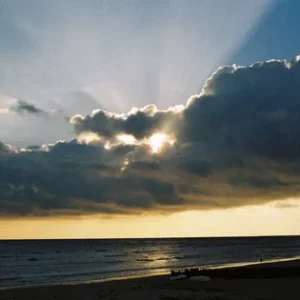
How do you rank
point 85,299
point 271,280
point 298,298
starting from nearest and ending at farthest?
point 298,298 → point 85,299 → point 271,280

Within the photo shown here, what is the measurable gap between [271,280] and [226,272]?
26.4 ft

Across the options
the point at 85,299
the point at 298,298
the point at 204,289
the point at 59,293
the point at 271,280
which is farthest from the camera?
the point at 271,280

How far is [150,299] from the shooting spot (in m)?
28.7

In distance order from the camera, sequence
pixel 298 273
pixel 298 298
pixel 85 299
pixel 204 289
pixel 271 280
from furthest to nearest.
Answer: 1. pixel 298 273
2. pixel 271 280
3. pixel 204 289
4. pixel 85 299
5. pixel 298 298

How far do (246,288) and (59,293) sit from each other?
14.7 meters

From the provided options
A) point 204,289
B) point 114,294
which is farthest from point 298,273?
point 114,294

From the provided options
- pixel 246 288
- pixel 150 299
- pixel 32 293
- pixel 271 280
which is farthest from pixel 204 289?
pixel 32 293

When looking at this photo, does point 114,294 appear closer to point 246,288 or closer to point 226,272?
point 246,288

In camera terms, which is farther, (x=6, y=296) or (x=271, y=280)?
(x=271, y=280)

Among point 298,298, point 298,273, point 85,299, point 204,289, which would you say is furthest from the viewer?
point 298,273

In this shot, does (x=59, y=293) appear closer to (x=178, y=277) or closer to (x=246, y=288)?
(x=178, y=277)

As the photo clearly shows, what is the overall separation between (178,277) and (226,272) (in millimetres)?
7084

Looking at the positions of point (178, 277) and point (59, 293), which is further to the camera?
point (178, 277)

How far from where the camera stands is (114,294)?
105 ft
